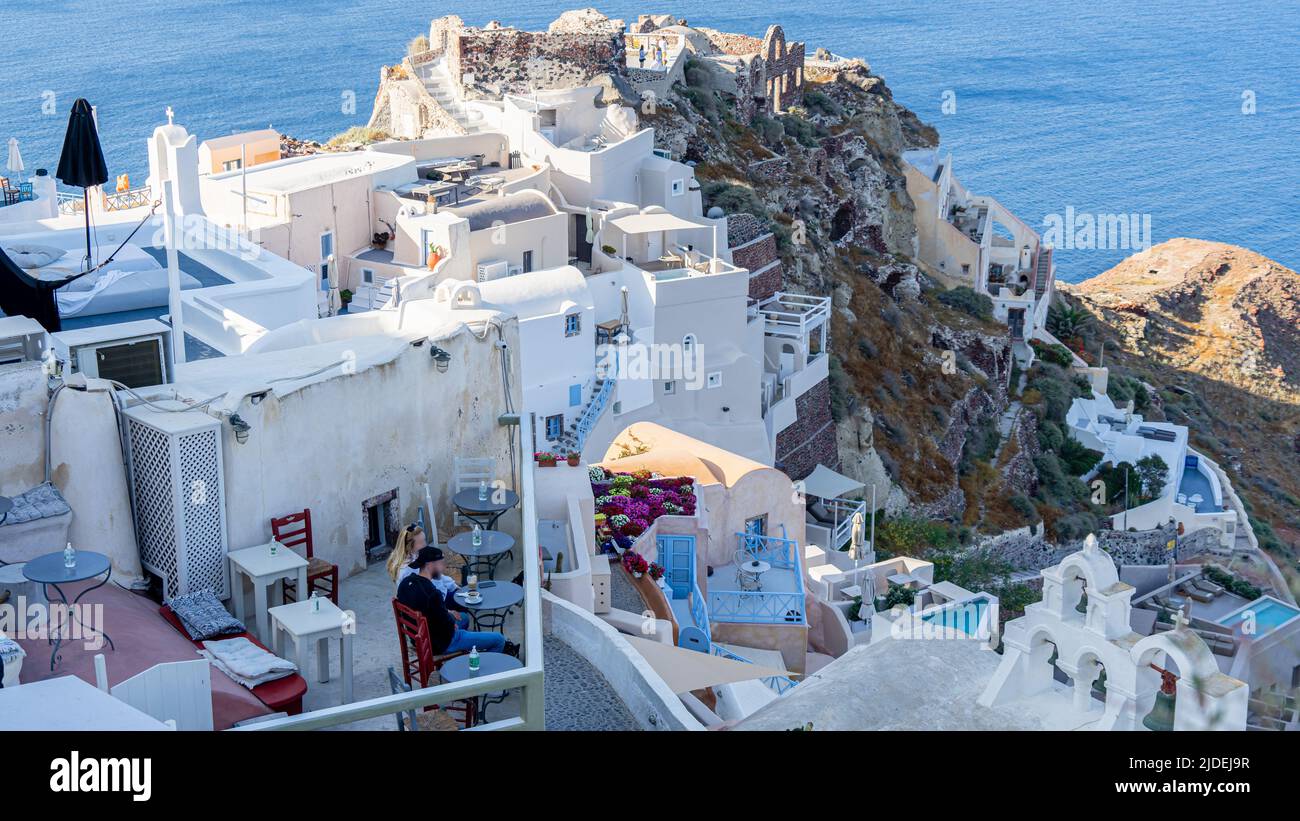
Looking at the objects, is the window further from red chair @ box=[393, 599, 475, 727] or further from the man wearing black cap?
red chair @ box=[393, 599, 475, 727]

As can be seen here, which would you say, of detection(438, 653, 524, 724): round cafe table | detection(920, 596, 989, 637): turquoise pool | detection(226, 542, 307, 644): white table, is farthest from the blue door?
detection(438, 653, 524, 724): round cafe table

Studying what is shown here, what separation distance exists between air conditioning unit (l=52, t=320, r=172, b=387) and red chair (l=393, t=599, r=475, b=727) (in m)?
3.75

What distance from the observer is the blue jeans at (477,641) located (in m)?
10.0

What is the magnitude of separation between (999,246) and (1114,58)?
108 m

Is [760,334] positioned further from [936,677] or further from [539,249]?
[936,677]

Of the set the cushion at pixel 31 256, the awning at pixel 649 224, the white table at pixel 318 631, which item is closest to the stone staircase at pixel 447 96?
the awning at pixel 649 224

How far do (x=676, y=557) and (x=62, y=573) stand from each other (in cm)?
1231

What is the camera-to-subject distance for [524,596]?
10438 mm

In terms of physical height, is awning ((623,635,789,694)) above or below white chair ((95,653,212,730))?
below

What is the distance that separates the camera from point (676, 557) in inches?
817

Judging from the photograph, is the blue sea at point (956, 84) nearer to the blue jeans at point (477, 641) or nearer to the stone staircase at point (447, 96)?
the stone staircase at point (447, 96)

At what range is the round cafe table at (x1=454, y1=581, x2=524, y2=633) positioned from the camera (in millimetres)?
10438
